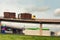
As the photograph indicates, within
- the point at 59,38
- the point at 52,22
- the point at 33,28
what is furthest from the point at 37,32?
the point at 59,38

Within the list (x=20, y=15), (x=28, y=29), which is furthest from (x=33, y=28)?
(x=20, y=15)

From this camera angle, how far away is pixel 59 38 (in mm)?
7984

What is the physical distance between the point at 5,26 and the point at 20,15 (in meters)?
1.12

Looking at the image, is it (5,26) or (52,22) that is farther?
(5,26)

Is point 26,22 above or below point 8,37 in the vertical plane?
above

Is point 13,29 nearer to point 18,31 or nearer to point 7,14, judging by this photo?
point 18,31

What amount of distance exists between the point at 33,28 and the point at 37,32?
46 centimetres

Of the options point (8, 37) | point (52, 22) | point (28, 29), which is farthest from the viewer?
point (28, 29)

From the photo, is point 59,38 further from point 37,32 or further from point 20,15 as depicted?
point 20,15

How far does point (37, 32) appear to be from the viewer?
928cm

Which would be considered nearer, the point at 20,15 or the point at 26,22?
the point at 26,22

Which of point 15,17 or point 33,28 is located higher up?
point 15,17

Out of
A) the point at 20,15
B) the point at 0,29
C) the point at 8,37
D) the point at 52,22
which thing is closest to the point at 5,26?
the point at 0,29

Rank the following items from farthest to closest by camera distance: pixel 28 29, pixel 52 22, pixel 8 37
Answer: pixel 28 29 < pixel 52 22 < pixel 8 37
